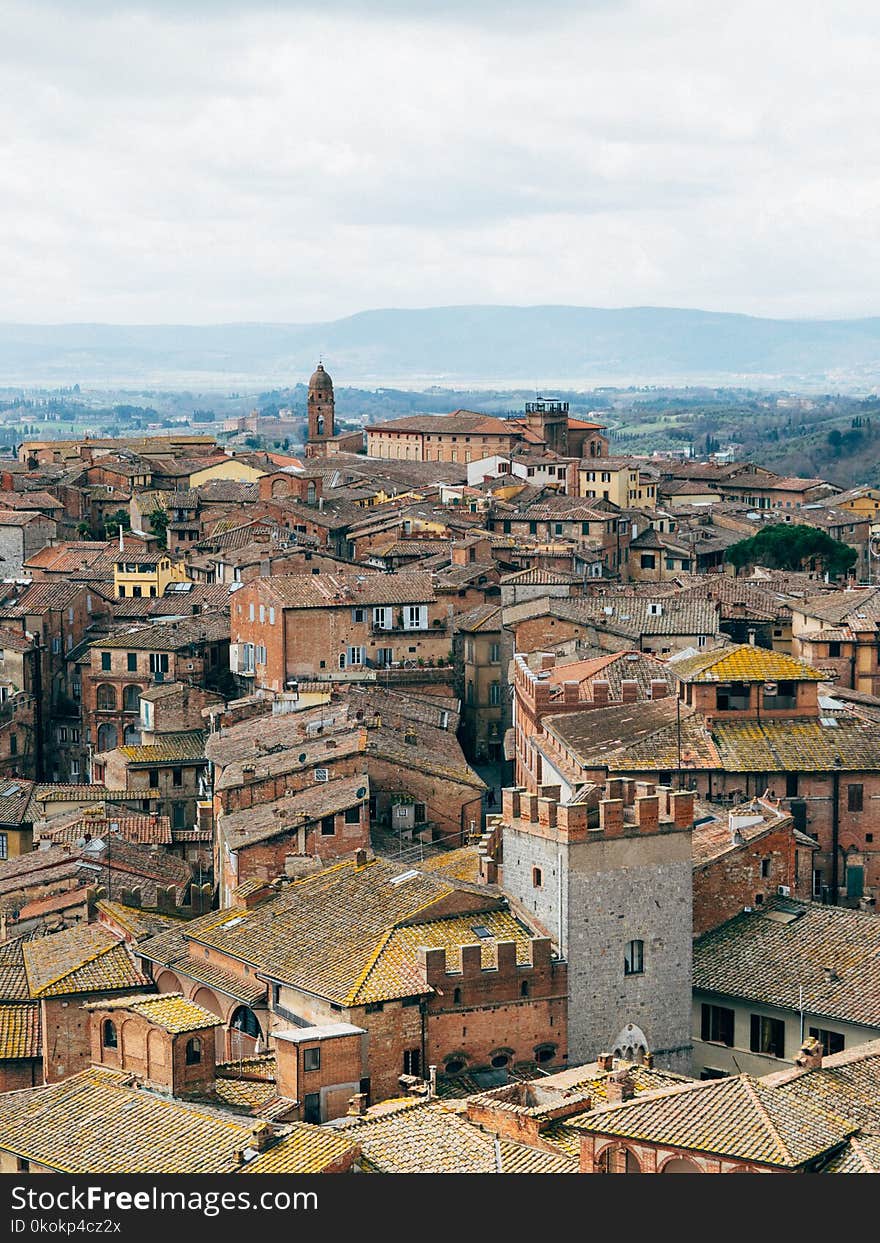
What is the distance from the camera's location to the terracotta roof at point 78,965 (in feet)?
154

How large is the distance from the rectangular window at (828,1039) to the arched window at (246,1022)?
10952 mm

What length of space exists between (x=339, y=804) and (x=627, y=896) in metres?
12.3

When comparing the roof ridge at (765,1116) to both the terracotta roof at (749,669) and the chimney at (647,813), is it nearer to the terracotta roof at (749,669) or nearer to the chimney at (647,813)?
the chimney at (647,813)

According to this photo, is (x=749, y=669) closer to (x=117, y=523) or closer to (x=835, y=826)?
(x=835, y=826)

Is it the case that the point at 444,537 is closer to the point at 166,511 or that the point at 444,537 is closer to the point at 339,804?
the point at 166,511

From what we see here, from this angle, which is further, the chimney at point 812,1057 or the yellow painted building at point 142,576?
the yellow painted building at point 142,576

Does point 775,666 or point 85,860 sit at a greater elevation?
point 775,666

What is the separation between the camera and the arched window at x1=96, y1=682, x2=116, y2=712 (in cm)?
8469

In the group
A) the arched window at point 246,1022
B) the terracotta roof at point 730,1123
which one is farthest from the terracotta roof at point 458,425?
the terracotta roof at point 730,1123

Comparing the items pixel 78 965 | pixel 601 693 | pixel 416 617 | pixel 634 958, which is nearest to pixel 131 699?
pixel 416 617

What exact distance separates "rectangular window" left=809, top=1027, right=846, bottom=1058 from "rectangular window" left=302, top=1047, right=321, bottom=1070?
10.7 metres

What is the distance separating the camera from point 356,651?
78.7 meters

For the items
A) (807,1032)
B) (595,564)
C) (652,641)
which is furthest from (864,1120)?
(595,564)

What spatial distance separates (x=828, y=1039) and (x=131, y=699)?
4337 centimetres
